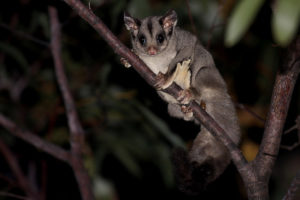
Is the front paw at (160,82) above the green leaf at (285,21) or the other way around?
above

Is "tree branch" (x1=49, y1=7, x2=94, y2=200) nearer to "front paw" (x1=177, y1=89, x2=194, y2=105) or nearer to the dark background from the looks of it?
the dark background

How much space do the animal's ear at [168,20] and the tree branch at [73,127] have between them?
1.20m

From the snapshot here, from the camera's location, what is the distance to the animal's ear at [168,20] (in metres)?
3.70

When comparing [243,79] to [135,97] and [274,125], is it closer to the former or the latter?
[135,97]

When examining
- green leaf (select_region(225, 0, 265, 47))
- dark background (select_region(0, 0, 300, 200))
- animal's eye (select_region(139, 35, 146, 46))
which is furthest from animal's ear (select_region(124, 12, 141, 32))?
green leaf (select_region(225, 0, 265, 47))

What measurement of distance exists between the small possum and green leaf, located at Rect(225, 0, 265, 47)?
55.6 inches

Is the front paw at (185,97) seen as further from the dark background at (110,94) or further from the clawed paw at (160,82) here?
the dark background at (110,94)

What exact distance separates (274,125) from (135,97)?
296 cm

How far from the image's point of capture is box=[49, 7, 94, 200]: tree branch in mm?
3709

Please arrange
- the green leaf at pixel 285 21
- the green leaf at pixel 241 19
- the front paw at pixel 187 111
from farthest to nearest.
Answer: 1. the front paw at pixel 187 111
2. the green leaf at pixel 241 19
3. the green leaf at pixel 285 21

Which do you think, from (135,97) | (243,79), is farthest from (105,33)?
(243,79)

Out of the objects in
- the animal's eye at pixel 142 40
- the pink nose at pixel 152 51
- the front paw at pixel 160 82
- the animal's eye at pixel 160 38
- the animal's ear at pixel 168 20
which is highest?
the animal's ear at pixel 168 20

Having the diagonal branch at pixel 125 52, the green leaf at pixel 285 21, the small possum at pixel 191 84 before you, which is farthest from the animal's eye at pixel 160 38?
the green leaf at pixel 285 21

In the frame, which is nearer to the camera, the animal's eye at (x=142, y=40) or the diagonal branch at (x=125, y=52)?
the diagonal branch at (x=125, y=52)
